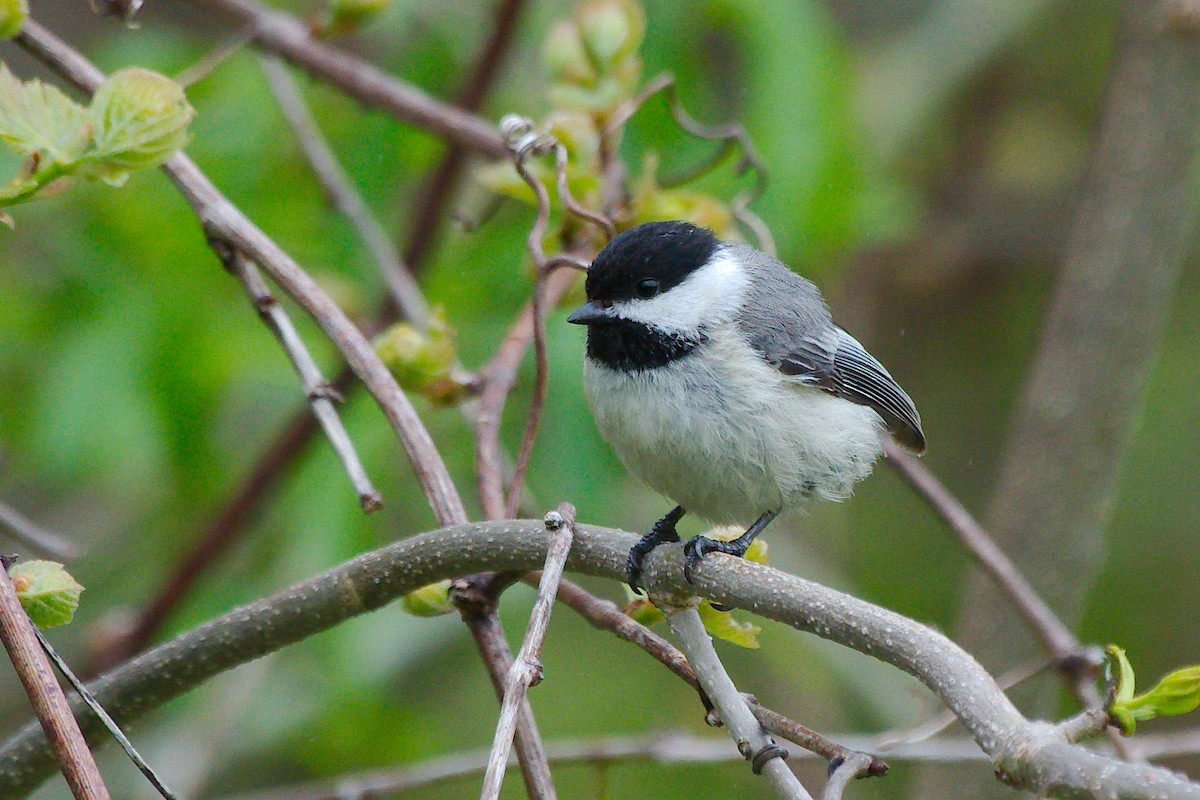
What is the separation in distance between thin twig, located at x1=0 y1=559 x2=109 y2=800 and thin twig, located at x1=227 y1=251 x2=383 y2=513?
1.84 feet

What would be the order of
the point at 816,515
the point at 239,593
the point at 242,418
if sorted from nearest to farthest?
the point at 239,593
the point at 242,418
the point at 816,515

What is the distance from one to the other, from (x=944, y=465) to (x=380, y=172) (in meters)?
3.40

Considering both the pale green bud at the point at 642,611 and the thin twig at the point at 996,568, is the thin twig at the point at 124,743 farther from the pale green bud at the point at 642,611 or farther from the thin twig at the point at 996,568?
the thin twig at the point at 996,568

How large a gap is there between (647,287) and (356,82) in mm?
996

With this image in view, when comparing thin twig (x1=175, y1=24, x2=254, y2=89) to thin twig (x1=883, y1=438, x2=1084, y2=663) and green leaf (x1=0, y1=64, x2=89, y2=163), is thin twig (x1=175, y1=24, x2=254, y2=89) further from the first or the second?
thin twig (x1=883, y1=438, x2=1084, y2=663)

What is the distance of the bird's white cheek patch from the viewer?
95.6 inches

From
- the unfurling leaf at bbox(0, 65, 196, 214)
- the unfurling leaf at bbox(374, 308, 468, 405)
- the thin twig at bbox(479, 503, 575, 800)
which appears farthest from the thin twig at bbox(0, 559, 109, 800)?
the unfurling leaf at bbox(374, 308, 468, 405)

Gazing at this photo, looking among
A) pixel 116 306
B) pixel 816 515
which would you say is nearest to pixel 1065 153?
pixel 816 515

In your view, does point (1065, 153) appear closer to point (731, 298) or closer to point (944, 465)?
point (944, 465)

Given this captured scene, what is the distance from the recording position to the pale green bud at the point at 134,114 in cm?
160

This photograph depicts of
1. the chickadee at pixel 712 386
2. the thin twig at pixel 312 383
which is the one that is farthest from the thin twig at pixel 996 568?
the thin twig at pixel 312 383

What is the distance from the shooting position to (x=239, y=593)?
11.0ft

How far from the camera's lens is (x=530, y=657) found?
1351 millimetres

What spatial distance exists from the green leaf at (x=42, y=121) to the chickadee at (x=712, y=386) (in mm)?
1012
